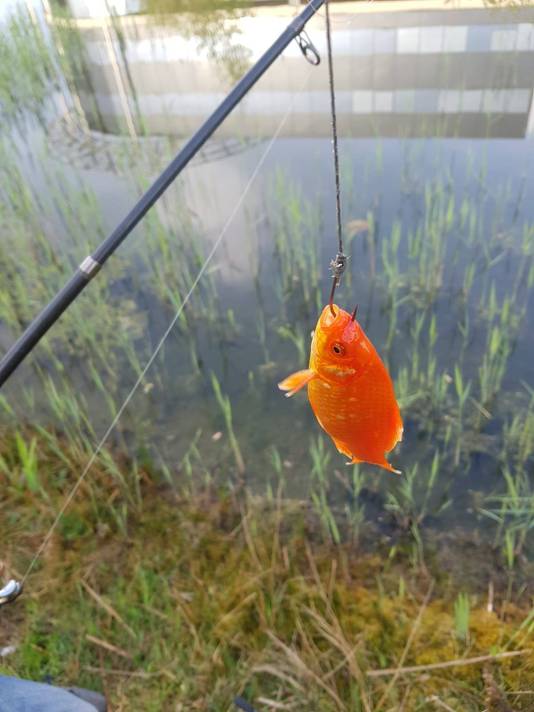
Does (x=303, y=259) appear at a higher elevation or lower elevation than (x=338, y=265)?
lower

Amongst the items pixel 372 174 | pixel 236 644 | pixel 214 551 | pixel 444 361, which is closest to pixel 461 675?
pixel 236 644

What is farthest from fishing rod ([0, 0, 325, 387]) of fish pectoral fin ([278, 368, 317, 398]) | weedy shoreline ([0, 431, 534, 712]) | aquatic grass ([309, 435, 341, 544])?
aquatic grass ([309, 435, 341, 544])

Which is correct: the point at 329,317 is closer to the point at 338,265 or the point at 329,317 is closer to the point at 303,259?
the point at 338,265

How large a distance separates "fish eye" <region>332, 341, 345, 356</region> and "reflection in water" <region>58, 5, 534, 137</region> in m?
3.66

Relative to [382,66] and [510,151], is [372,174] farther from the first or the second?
[382,66]

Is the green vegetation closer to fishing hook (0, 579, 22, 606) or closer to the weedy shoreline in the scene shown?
the weedy shoreline

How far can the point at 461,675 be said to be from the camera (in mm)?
1643

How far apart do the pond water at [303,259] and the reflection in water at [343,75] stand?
0.08ft

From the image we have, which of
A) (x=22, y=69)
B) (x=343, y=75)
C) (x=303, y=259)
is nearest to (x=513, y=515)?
(x=303, y=259)

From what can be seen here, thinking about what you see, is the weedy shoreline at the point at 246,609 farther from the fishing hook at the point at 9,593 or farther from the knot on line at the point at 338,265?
the knot on line at the point at 338,265

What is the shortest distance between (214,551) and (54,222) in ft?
9.84

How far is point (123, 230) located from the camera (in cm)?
145

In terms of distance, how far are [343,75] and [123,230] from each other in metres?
4.57

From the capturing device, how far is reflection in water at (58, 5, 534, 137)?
4.14 meters
